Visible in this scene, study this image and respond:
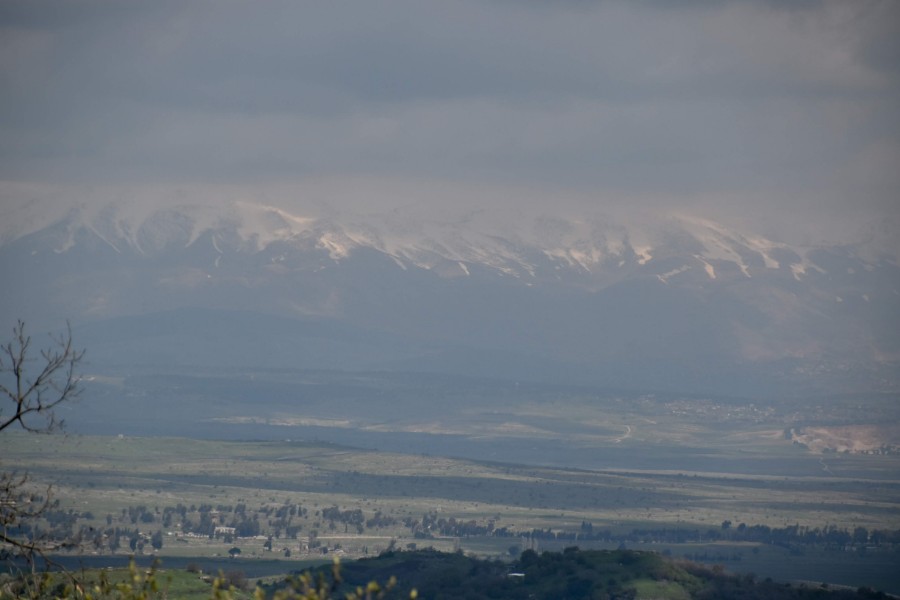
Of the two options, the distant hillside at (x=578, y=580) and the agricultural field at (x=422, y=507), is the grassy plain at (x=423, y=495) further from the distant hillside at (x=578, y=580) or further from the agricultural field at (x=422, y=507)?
the distant hillside at (x=578, y=580)

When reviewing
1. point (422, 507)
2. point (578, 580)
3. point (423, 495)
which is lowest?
point (578, 580)

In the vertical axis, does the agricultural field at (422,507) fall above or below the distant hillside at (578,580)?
above

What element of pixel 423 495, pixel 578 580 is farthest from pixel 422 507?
pixel 578 580

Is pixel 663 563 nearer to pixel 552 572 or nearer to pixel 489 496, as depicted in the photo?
pixel 552 572

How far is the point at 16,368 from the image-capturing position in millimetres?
19359

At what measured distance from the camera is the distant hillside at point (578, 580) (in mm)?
71000

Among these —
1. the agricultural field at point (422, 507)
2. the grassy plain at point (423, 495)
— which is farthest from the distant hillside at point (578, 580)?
the grassy plain at point (423, 495)

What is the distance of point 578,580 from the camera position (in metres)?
73.6

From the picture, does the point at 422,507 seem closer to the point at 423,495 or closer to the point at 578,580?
the point at 423,495

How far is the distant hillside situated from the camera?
7100 centimetres

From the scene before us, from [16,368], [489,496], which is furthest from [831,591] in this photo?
[489,496]

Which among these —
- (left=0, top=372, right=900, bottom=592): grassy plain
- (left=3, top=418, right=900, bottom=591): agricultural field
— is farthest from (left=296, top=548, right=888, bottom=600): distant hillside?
(left=0, top=372, right=900, bottom=592): grassy plain

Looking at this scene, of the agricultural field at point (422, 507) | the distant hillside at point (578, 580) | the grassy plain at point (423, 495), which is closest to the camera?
the distant hillside at point (578, 580)

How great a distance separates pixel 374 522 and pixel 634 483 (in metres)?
50.1
